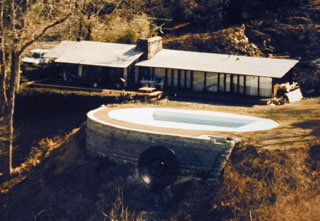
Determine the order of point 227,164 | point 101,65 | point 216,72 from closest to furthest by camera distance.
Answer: point 227,164
point 216,72
point 101,65

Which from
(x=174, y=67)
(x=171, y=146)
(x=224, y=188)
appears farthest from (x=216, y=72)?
(x=224, y=188)

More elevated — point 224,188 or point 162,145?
point 162,145

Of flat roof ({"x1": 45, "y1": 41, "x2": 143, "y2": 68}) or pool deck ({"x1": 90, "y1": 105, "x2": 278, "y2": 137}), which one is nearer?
pool deck ({"x1": 90, "y1": 105, "x2": 278, "y2": 137})

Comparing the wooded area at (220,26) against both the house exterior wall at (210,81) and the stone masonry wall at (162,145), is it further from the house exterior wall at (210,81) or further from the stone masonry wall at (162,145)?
the stone masonry wall at (162,145)

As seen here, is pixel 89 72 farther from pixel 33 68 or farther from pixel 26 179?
pixel 26 179

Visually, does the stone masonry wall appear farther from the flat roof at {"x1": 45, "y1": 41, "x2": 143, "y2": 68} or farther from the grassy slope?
the flat roof at {"x1": 45, "y1": 41, "x2": 143, "y2": 68}

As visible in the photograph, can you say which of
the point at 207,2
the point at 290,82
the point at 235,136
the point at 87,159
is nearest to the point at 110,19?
the point at 207,2

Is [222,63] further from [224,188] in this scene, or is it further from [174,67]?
[224,188]

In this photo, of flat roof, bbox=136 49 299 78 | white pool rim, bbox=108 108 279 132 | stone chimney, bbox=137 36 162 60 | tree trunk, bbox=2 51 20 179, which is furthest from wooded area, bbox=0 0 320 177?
white pool rim, bbox=108 108 279 132
